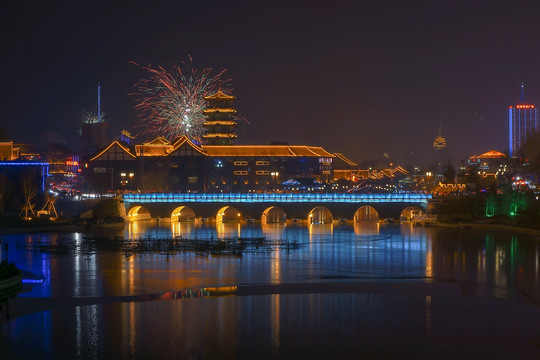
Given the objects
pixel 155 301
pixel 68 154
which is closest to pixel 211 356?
pixel 155 301

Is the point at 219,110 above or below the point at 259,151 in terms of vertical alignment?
above

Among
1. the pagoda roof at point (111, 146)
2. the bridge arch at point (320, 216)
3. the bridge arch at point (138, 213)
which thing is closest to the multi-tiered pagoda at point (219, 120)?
the pagoda roof at point (111, 146)

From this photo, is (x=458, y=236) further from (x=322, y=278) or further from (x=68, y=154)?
(x=68, y=154)

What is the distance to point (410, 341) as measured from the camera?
19922 mm

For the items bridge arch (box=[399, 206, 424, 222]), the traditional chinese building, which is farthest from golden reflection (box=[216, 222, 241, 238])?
the traditional chinese building

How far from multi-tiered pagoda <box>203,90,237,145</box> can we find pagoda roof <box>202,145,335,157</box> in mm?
6358

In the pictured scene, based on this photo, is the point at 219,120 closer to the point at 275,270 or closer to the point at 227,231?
the point at 227,231

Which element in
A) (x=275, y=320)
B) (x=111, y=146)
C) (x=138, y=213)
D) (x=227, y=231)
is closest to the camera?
Result: (x=275, y=320)

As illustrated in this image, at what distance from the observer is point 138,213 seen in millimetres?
81000

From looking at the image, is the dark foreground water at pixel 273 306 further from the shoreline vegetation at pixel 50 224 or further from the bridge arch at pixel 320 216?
the bridge arch at pixel 320 216

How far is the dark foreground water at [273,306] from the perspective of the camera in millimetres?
19203

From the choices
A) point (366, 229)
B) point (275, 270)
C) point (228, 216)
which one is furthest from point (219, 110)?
point (275, 270)

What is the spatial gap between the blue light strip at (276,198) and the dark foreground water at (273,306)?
1338 inches

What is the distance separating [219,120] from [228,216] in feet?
79.0
